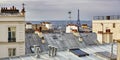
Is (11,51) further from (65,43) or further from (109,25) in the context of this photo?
(109,25)

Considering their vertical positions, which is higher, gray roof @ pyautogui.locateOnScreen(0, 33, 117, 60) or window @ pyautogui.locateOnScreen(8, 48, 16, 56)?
gray roof @ pyautogui.locateOnScreen(0, 33, 117, 60)

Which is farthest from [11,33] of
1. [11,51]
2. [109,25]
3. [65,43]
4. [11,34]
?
[109,25]

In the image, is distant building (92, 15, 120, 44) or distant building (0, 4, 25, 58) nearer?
distant building (0, 4, 25, 58)

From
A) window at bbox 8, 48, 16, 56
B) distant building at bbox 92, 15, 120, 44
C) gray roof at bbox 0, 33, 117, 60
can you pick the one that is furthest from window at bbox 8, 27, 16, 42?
distant building at bbox 92, 15, 120, 44

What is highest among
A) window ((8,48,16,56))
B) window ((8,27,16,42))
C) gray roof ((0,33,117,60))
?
window ((8,27,16,42))


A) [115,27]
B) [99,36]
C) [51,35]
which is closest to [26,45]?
[51,35]

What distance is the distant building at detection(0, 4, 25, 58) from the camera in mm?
43147

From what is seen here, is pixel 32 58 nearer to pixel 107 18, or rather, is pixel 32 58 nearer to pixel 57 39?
pixel 57 39

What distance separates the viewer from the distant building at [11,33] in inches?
1699

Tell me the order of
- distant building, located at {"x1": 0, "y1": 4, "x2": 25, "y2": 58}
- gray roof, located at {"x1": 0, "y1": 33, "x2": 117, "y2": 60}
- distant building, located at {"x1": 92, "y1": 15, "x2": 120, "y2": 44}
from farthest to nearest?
distant building, located at {"x1": 92, "y1": 15, "x2": 120, "y2": 44}
distant building, located at {"x1": 0, "y1": 4, "x2": 25, "y2": 58}
gray roof, located at {"x1": 0, "y1": 33, "x2": 117, "y2": 60}

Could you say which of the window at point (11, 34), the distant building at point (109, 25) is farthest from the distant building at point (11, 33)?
the distant building at point (109, 25)

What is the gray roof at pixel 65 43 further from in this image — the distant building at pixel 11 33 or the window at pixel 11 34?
the window at pixel 11 34

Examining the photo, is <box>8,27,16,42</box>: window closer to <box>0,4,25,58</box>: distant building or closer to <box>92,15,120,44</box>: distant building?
<box>0,4,25,58</box>: distant building

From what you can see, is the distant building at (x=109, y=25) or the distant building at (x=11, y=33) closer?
the distant building at (x=11, y=33)
